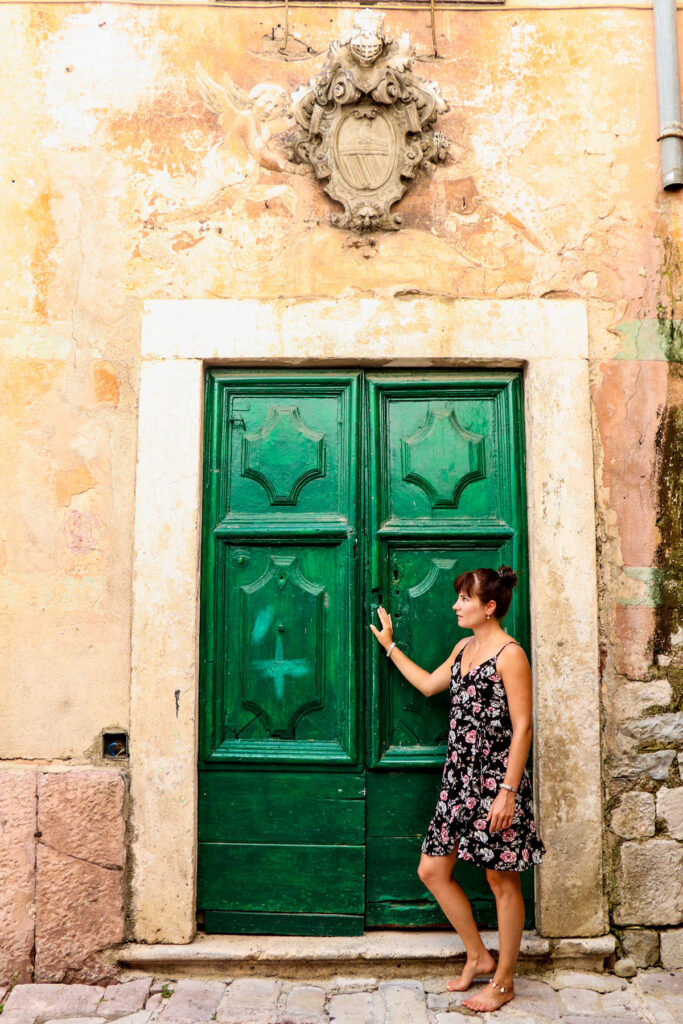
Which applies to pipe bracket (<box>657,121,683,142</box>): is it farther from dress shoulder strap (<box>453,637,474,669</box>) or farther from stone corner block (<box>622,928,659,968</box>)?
stone corner block (<box>622,928,659,968</box>)

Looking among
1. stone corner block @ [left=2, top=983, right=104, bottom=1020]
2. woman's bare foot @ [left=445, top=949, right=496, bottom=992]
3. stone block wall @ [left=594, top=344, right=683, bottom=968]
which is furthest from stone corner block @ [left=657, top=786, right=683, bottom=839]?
stone corner block @ [left=2, top=983, right=104, bottom=1020]

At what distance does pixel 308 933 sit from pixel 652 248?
10.3 feet

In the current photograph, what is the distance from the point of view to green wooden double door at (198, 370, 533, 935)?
3.34 meters

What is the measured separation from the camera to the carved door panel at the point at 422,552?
336 cm

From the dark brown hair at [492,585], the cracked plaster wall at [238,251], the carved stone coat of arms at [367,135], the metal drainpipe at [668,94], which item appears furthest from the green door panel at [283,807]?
the metal drainpipe at [668,94]

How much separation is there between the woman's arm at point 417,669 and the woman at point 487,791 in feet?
0.39

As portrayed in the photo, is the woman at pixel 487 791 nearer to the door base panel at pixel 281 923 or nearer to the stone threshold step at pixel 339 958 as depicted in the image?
the stone threshold step at pixel 339 958

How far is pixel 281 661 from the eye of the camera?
11.2ft

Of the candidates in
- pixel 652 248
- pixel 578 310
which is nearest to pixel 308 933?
pixel 578 310

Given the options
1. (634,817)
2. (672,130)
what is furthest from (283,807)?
(672,130)

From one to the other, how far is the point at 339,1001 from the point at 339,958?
18 centimetres

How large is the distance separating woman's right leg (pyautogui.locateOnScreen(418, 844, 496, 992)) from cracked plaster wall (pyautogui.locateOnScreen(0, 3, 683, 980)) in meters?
0.79

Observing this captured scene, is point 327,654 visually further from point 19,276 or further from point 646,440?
point 19,276

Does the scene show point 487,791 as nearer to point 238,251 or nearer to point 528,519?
point 528,519
